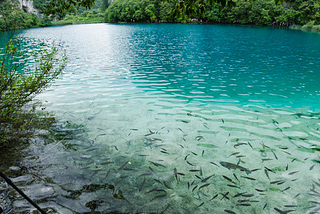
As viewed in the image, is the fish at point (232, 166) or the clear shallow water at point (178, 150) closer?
the clear shallow water at point (178, 150)

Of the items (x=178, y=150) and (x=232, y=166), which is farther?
(x=178, y=150)

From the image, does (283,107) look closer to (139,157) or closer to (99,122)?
(139,157)

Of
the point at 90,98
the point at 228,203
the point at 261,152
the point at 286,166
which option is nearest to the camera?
the point at 228,203

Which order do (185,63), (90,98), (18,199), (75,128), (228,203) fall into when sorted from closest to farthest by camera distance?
(18,199), (228,203), (75,128), (90,98), (185,63)

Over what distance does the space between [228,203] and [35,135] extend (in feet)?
25.0

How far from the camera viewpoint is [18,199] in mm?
4848

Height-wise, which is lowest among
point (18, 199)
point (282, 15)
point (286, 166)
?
point (286, 166)

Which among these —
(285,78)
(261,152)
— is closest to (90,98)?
(261,152)

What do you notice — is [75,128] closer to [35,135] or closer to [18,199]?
[35,135]

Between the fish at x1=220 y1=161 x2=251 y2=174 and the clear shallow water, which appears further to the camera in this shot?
the fish at x1=220 y1=161 x2=251 y2=174

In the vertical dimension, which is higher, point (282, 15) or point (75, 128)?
point (282, 15)

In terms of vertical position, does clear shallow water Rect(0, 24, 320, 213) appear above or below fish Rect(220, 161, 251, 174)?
above

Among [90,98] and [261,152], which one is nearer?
[261,152]

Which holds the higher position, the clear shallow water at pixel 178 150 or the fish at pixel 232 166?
the clear shallow water at pixel 178 150
